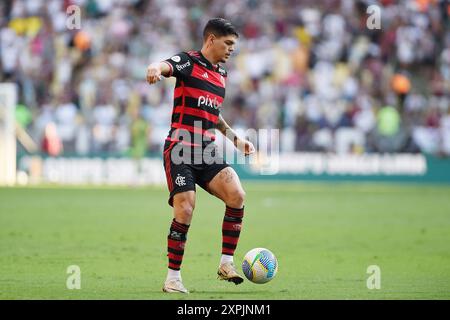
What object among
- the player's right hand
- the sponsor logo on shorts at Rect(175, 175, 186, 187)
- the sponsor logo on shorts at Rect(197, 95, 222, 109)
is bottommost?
the sponsor logo on shorts at Rect(175, 175, 186, 187)

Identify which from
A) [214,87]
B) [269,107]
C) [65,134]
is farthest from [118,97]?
[214,87]

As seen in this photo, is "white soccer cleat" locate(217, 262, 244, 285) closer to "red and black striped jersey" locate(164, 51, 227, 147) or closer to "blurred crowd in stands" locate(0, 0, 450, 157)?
"red and black striped jersey" locate(164, 51, 227, 147)

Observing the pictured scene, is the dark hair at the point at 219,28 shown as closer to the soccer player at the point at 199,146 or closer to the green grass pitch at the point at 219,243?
the soccer player at the point at 199,146

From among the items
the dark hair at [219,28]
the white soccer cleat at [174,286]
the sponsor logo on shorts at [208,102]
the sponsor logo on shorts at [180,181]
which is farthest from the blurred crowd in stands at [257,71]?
the white soccer cleat at [174,286]

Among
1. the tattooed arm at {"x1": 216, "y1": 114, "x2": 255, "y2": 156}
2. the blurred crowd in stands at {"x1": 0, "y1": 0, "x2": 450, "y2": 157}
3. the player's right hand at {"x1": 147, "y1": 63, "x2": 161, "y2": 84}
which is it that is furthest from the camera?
the blurred crowd in stands at {"x1": 0, "y1": 0, "x2": 450, "y2": 157}

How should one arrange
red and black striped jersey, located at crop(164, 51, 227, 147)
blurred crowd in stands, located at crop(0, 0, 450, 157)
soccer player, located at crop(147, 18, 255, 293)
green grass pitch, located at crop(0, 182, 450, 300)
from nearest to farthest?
soccer player, located at crop(147, 18, 255, 293) → red and black striped jersey, located at crop(164, 51, 227, 147) → green grass pitch, located at crop(0, 182, 450, 300) → blurred crowd in stands, located at crop(0, 0, 450, 157)

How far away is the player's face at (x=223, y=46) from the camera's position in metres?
9.75

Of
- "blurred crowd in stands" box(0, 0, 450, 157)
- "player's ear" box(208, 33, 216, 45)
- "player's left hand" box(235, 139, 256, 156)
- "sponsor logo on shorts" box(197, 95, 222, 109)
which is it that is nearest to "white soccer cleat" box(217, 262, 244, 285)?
"player's left hand" box(235, 139, 256, 156)

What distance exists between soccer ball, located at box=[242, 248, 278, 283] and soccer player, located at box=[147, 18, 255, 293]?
0.17m

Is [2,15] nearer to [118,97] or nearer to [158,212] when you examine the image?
[118,97]

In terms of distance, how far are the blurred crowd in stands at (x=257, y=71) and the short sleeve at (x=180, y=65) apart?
18.9 m

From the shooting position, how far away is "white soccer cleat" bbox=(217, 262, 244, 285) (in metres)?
9.71

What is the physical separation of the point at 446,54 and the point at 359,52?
274 cm

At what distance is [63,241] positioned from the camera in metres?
14.4
